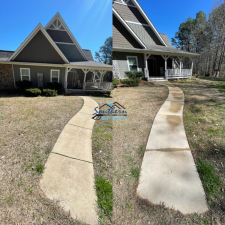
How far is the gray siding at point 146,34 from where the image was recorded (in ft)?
32.9

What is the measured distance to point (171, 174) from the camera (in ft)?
5.34

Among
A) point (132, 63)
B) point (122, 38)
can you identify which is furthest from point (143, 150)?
point (122, 38)

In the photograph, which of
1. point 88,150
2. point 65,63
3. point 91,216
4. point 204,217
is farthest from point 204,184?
point 65,63

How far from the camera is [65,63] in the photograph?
801 cm

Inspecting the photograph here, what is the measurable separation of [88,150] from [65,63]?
6648 millimetres

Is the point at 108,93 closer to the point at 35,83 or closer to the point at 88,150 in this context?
the point at 88,150

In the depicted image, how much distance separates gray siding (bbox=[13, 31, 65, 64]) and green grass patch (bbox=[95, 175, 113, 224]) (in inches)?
229

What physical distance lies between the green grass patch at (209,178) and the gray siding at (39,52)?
6.46m

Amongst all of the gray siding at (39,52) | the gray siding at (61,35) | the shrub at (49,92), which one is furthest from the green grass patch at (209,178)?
the gray siding at (39,52)

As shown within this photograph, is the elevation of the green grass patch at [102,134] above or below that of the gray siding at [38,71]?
below

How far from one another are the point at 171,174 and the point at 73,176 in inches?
44.8

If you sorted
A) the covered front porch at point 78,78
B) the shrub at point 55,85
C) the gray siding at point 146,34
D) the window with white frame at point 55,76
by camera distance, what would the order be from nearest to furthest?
the shrub at point 55,85
the covered front porch at point 78,78
the window with white frame at point 55,76
the gray siding at point 146,34

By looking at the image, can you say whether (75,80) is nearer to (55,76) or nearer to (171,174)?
(55,76)

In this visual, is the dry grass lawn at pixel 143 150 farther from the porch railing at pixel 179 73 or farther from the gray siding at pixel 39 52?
the porch railing at pixel 179 73
